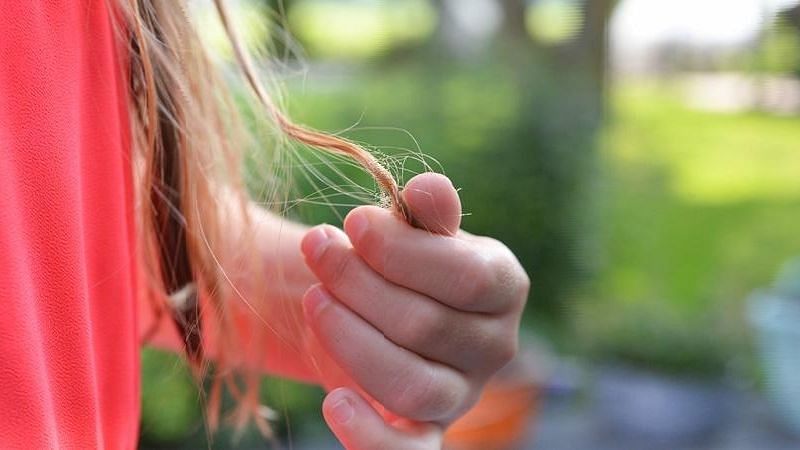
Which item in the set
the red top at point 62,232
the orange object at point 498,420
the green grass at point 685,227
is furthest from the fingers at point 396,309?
the green grass at point 685,227

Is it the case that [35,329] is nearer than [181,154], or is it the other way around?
[35,329]

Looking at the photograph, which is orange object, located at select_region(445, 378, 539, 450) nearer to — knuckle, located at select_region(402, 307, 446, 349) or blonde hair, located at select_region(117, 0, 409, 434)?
blonde hair, located at select_region(117, 0, 409, 434)

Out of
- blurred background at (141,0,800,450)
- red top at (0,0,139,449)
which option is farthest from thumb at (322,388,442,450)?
blurred background at (141,0,800,450)

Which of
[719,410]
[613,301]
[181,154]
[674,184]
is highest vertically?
[181,154]

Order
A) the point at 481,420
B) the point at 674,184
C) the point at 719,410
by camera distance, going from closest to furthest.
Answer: the point at 481,420 → the point at 719,410 → the point at 674,184

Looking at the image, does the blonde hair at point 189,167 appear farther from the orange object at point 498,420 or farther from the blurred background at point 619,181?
the blurred background at point 619,181

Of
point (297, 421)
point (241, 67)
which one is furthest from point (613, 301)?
point (241, 67)

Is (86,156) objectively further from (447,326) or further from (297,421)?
(297,421)

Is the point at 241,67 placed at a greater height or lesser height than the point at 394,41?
greater
